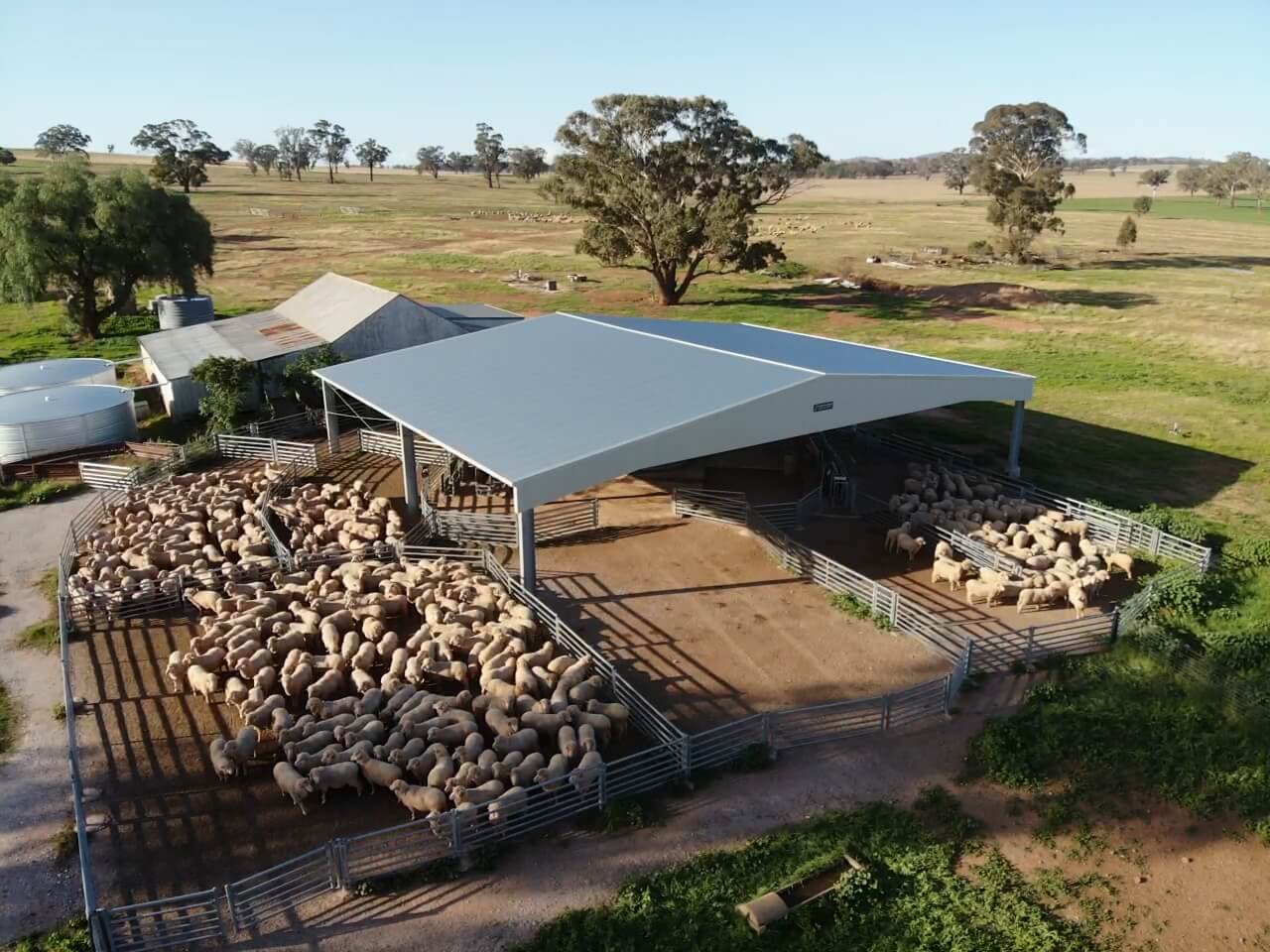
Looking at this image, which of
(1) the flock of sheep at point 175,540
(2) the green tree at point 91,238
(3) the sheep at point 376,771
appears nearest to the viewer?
(3) the sheep at point 376,771

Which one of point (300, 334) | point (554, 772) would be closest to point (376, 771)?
point (554, 772)

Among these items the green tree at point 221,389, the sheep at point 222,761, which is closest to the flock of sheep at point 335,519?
the green tree at point 221,389

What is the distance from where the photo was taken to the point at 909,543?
71.8ft

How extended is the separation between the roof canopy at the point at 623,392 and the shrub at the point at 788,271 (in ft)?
147

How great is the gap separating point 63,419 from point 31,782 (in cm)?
1875

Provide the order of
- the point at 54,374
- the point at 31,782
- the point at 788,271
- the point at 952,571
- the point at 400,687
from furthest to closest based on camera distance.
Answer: the point at 788,271, the point at 54,374, the point at 952,571, the point at 400,687, the point at 31,782

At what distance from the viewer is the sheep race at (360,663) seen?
13.9 m

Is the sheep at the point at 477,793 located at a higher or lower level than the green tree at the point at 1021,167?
lower

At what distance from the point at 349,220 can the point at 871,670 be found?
10837 centimetres

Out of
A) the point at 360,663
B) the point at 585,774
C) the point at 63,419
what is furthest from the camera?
the point at 63,419

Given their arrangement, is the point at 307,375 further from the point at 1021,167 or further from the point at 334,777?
the point at 1021,167

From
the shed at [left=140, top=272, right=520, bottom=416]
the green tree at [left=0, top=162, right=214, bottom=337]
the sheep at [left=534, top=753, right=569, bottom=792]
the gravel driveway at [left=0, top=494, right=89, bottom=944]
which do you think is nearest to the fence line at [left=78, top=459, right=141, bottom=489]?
the gravel driveway at [left=0, top=494, right=89, bottom=944]

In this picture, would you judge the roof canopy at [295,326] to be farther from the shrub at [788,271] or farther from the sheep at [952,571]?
the shrub at [788,271]

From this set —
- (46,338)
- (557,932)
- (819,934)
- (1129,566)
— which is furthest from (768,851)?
(46,338)
